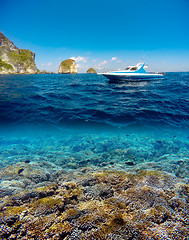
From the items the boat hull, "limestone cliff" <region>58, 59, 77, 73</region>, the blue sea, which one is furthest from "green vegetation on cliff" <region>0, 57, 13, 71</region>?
the blue sea

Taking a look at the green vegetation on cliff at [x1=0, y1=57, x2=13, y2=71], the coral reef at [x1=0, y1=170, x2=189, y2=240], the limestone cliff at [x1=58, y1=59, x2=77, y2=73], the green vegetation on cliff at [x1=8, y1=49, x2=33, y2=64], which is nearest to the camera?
the coral reef at [x1=0, y1=170, x2=189, y2=240]

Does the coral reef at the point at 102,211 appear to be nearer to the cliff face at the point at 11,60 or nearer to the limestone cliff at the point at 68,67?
the cliff face at the point at 11,60

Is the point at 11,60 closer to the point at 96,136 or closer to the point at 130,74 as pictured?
the point at 130,74

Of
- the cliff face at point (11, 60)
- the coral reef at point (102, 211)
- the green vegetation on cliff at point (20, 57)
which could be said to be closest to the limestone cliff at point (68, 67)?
the cliff face at point (11, 60)

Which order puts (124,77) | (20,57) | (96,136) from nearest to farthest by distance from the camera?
1. (96,136)
2. (124,77)
3. (20,57)

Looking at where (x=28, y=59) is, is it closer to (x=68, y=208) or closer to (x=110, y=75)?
(x=110, y=75)

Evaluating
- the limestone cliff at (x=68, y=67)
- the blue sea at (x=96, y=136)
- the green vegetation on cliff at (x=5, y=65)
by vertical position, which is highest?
the limestone cliff at (x=68, y=67)

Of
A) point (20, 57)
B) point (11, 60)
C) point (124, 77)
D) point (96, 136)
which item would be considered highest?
point (20, 57)

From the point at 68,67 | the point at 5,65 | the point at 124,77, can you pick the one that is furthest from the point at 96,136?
the point at 68,67

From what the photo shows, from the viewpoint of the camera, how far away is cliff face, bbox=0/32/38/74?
11050 cm

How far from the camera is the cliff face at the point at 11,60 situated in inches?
4350

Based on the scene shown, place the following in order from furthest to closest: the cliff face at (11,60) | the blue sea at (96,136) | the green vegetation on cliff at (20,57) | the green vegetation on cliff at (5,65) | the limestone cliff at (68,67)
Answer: the limestone cliff at (68,67), the green vegetation on cliff at (20,57), the cliff face at (11,60), the green vegetation on cliff at (5,65), the blue sea at (96,136)

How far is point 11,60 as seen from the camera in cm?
11788

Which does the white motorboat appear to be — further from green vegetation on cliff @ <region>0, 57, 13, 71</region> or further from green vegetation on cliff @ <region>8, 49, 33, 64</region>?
green vegetation on cliff @ <region>8, 49, 33, 64</region>
